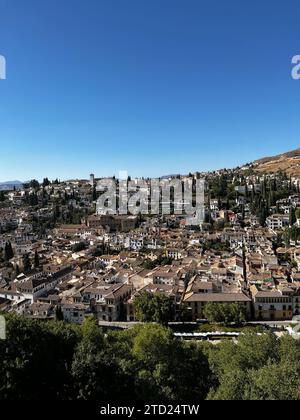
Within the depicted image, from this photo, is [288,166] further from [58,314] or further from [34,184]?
[58,314]

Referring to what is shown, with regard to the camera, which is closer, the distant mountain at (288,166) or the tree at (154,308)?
the tree at (154,308)

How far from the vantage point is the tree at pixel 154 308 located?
15.8 meters

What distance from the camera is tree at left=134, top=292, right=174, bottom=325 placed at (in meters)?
15.8

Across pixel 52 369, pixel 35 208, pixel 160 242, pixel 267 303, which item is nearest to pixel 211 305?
pixel 267 303

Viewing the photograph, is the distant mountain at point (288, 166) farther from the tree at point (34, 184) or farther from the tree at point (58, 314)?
the tree at point (58, 314)

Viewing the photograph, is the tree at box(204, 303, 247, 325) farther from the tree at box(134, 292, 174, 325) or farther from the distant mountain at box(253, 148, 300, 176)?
the distant mountain at box(253, 148, 300, 176)

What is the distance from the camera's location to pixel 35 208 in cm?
4959

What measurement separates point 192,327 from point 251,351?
266 inches

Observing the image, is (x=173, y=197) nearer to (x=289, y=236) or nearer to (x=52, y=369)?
(x=289, y=236)

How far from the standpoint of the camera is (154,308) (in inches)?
627

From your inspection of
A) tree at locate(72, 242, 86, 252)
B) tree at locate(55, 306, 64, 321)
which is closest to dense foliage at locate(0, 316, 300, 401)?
tree at locate(55, 306, 64, 321)

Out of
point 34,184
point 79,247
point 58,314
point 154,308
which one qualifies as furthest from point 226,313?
point 34,184

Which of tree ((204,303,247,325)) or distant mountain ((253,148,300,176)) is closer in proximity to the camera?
tree ((204,303,247,325))

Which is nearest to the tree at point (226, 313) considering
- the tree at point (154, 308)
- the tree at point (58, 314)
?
the tree at point (154, 308)
